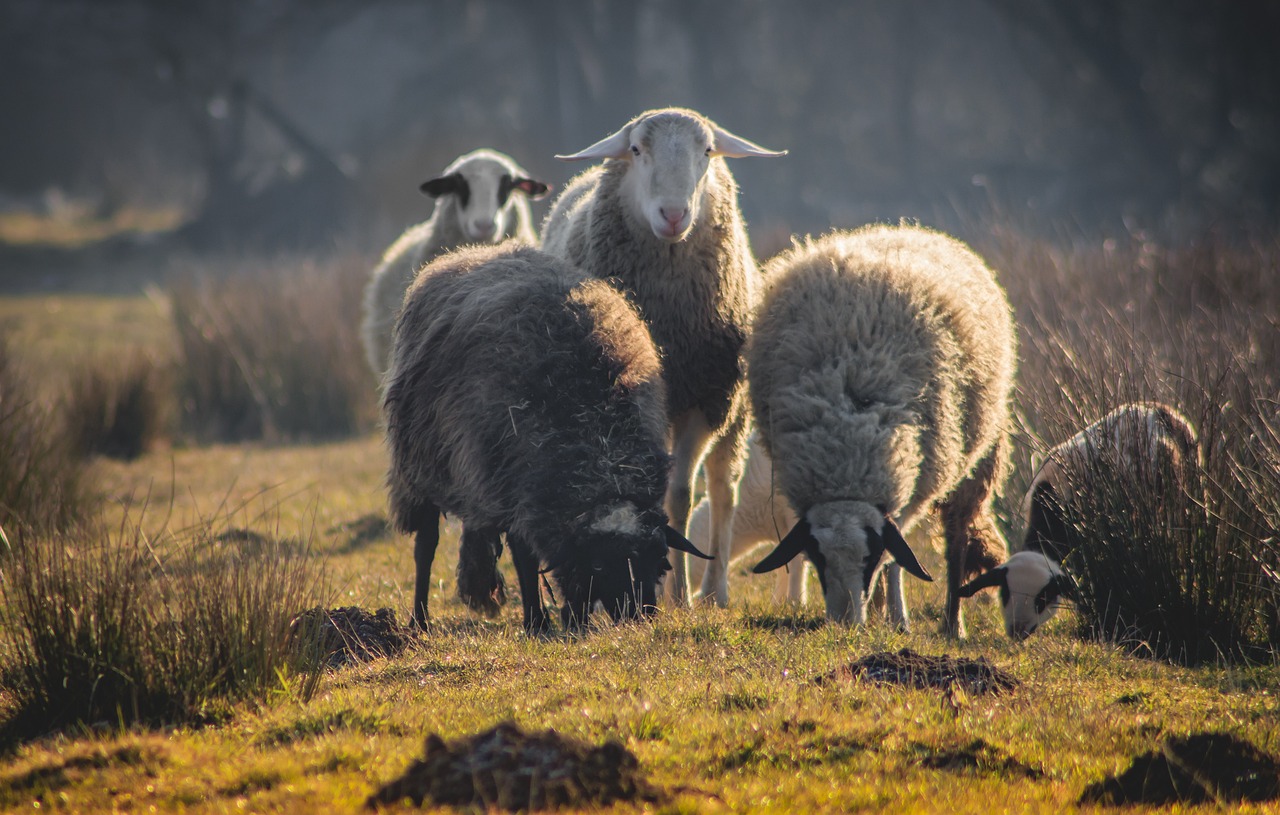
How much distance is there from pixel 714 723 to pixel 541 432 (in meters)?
1.45

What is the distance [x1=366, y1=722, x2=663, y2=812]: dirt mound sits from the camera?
2740mm

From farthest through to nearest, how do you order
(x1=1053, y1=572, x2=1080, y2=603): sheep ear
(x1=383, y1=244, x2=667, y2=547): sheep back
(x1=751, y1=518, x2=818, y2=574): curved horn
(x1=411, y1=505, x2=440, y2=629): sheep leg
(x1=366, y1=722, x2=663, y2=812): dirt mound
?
(x1=411, y1=505, x2=440, y2=629): sheep leg < (x1=1053, y1=572, x2=1080, y2=603): sheep ear < (x1=751, y1=518, x2=818, y2=574): curved horn < (x1=383, y1=244, x2=667, y2=547): sheep back < (x1=366, y1=722, x2=663, y2=812): dirt mound

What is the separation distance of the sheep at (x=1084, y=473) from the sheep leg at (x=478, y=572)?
2.05 m

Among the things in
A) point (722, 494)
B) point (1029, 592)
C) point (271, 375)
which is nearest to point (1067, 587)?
point (1029, 592)

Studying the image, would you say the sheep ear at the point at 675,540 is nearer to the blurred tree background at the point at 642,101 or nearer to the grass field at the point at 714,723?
the grass field at the point at 714,723

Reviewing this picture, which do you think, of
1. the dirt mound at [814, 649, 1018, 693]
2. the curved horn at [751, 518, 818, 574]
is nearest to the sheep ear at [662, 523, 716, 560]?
the curved horn at [751, 518, 818, 574]

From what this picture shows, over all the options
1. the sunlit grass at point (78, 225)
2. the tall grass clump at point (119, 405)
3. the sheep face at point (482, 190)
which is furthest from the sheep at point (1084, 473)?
the sunlit grass at point (78, 225)

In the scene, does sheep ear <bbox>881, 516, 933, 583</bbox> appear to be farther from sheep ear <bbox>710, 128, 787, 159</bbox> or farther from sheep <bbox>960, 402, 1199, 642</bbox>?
sheep ear <bbox>710, 128, 787, 159</bbox>

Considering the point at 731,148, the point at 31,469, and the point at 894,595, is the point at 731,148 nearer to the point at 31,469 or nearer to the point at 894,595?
the point at 894,595

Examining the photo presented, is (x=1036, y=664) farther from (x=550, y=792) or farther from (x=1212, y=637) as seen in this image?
(x=550, y=792)

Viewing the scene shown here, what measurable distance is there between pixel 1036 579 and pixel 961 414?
2.59 ft

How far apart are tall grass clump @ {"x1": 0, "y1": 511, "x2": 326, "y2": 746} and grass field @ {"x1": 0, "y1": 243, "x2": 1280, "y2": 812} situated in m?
0.11

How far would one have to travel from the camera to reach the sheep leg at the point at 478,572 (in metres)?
5.15

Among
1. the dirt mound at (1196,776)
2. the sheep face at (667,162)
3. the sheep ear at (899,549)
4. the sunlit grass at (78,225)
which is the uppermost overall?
the sunlit grass at (78,225)
